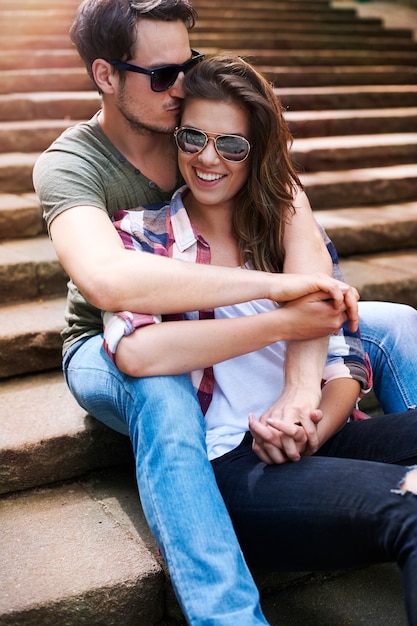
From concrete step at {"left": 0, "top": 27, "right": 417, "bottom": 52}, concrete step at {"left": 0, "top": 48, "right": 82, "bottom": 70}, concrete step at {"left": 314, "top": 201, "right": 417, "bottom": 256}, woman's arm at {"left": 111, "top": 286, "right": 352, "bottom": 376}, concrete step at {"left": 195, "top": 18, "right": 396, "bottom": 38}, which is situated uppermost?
concrete step at {"left": 195, "top": 18, "right": 396, "bottom": 38}

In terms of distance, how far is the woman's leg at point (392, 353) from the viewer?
93.1 inches

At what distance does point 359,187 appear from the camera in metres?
4.23

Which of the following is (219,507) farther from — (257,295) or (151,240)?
(151,240)

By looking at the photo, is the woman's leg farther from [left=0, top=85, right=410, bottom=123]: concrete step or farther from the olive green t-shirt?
[left=0, top=85, right=410, bottom=123]: concrete step

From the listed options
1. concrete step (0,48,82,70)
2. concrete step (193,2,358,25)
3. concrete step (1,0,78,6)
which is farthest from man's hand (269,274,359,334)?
concrete step (193,2,358,25)

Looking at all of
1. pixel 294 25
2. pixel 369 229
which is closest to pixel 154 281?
pixel 369 229

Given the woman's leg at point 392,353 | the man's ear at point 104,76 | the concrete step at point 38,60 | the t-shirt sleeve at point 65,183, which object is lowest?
the woman's leg at point 392,353

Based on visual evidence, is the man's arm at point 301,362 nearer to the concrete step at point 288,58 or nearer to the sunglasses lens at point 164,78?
the sunglasses lens at point 164,78

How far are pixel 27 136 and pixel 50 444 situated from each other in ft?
7.38

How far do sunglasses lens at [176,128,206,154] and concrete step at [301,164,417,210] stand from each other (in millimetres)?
2038

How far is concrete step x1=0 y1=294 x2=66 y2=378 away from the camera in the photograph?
2.69 m

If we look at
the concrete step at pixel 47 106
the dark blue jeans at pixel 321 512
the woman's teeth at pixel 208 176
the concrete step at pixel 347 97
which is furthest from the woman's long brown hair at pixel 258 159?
the concrete step at pixel 347 97

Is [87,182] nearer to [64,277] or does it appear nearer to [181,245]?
[181,245]

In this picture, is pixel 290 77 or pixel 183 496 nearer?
pixel 183 496
